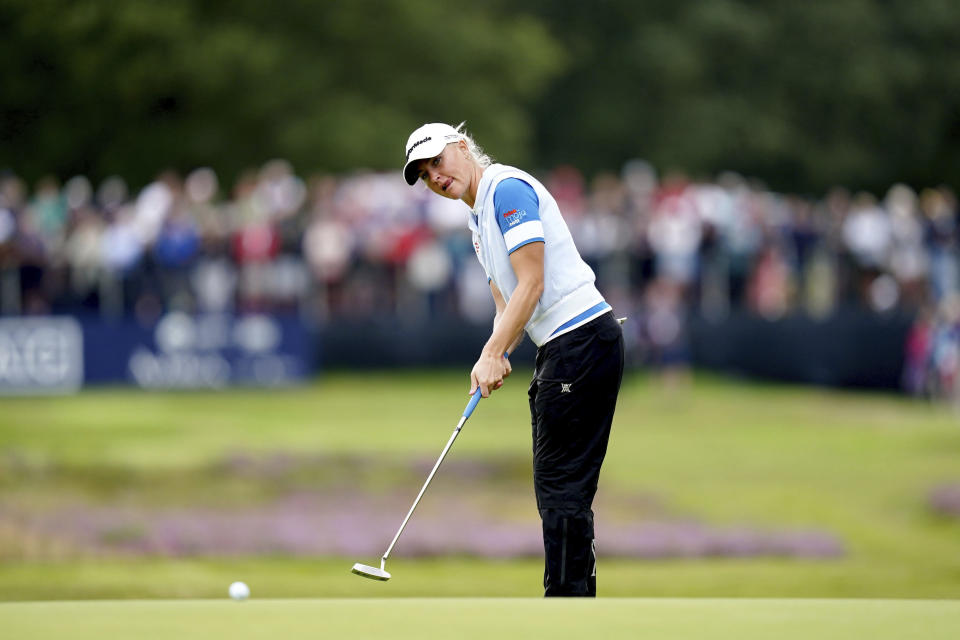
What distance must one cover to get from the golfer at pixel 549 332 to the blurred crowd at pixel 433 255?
14.2 metres

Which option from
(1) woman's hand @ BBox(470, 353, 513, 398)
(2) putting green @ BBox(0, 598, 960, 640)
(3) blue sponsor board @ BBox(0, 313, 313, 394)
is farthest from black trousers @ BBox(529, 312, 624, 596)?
(3) blue sponsor board @ BBox(0, 313, 313, 394)

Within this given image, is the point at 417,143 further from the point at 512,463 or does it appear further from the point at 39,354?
the point at 39,354

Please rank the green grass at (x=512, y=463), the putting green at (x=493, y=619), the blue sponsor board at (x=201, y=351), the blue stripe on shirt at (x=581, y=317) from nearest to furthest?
the putting green at (x=493, y=619) → the blue stripe on shirt at (x=581, y=317) → the green grass at (x=512, y=463) → the blue sponsor board at (x=201, y=351)

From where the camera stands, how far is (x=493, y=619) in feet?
20.7

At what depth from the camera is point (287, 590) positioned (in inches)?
506

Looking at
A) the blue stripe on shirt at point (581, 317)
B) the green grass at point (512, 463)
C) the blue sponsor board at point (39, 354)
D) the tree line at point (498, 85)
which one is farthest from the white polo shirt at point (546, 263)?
the tree line at point (498, 85)

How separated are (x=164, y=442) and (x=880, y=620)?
47.4 feet

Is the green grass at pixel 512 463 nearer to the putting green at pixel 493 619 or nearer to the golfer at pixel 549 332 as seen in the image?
the golfer at pixel 549 332

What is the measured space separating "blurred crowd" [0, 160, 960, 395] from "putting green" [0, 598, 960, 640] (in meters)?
15.2

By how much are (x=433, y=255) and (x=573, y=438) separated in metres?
15.0

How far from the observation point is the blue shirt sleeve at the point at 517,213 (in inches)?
293

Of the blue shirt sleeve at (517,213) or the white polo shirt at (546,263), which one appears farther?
the white polo shirt at (546,263)

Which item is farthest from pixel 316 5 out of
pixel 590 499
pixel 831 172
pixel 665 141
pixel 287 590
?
pixel 590 499

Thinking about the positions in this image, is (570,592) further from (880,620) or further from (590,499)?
(880,620)
